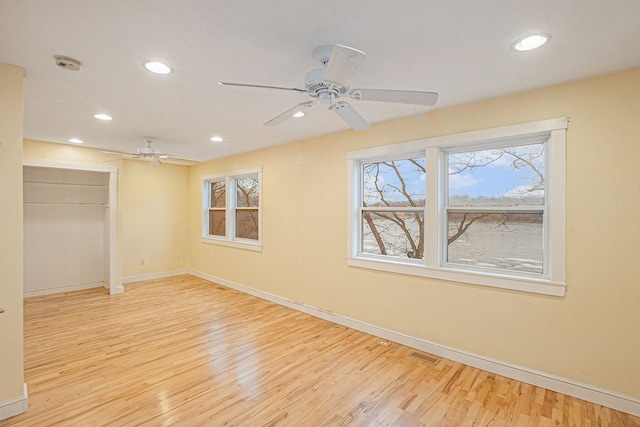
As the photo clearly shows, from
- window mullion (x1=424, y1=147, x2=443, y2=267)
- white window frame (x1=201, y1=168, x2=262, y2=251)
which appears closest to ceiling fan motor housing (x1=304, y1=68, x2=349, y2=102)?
window mullion (x1=424, y1=147, x2=443, y2=267)

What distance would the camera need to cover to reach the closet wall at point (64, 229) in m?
5.00

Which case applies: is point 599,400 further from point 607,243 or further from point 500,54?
point 500,54

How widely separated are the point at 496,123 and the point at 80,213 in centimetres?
652

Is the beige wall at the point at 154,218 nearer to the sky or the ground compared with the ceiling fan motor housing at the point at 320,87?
nearer to the ground

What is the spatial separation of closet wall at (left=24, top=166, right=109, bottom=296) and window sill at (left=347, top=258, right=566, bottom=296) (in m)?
4.95

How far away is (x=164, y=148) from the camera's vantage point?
16.5 ft

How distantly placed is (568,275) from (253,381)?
270cm

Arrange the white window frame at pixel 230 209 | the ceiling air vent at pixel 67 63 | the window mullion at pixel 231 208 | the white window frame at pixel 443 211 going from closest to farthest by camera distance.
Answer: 1. the ceiling air vent at pixel 67 63
2. the white window frame at pixel 443 211
3. the white window frame at pixel 230 209
4. the window mullion at pixel 231 208

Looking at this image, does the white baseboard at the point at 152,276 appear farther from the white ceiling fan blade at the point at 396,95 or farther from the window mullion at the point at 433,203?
the white ceiling fan blade at the point at 396,95

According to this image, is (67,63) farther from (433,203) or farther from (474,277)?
(474,277)

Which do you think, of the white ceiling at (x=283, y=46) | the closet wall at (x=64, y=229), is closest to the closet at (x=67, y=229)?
the closet wall at (x=64, y=229)

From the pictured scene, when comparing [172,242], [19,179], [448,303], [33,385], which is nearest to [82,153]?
[172,242]

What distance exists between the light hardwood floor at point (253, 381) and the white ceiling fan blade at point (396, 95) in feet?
7.06

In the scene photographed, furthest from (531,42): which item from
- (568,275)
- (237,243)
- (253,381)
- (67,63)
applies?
(237,243)
